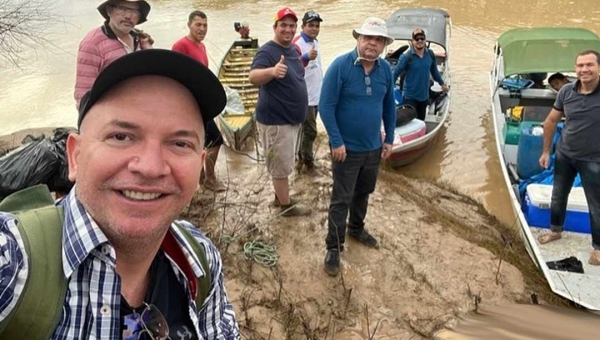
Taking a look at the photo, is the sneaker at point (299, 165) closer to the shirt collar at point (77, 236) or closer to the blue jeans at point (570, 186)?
the blue jeans at point (570, 186)

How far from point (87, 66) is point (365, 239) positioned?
9.14ft

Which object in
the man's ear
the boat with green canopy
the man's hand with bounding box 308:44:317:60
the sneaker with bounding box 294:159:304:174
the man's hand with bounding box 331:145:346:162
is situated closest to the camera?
the man's ear

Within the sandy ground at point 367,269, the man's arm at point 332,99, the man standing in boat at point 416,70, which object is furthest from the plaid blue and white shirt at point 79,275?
the man standing in boat at point 416,70

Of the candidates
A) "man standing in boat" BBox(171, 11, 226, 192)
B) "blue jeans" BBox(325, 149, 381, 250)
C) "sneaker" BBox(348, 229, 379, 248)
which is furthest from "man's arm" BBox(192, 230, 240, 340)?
"man standing in boat" BBox(171, 11, 226, 192)

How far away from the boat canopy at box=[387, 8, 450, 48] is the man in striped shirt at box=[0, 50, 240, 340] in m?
8.31

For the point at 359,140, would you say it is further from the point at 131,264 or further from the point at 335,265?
the point at 131,264

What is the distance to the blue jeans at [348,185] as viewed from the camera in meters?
3.92

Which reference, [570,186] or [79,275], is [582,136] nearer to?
[570,186]

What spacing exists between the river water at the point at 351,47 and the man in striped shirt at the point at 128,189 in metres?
5.95

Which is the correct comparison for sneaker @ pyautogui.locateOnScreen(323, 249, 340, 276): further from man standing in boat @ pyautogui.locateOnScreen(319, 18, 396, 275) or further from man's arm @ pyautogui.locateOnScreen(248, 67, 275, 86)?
man's arm @ pyautogui.locateOnScreen(248, 67, 275, 86)

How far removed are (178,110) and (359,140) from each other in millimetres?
2766

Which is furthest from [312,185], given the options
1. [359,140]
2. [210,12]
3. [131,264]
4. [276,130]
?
[210,12]

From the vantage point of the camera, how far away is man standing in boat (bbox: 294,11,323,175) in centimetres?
549

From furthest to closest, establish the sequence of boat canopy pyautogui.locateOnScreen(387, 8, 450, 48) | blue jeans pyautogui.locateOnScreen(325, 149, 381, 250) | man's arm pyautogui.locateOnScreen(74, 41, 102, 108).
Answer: boat canopy pyautogui.locateOnScreen(387, 8, 450, 48)
blue jeans pyautogui.locateOnScreen(325, 149, 381, 250)
man's arm pyautogui.locateOnScreen(74, 41, 102, 108)
